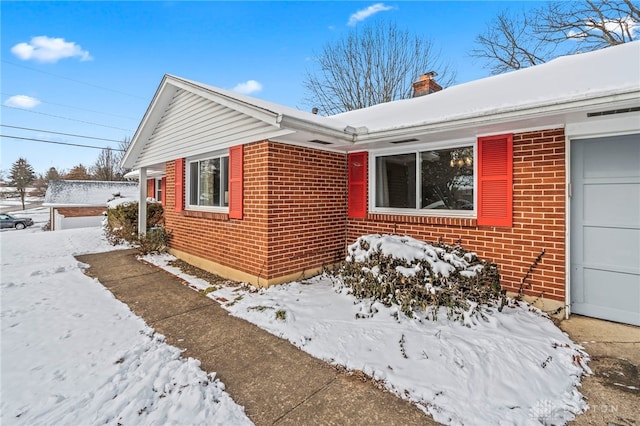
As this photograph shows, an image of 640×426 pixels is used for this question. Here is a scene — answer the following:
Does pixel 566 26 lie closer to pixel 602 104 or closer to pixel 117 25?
pixel 602 104

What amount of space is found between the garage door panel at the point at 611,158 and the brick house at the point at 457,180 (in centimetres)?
1

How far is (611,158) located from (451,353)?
3251 millimetres

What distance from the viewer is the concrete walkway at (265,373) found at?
6.97 feet

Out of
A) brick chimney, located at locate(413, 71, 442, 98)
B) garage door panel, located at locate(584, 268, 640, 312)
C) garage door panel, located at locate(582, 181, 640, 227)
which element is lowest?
garage door panel, located at locate(584, 268, 640, 312)

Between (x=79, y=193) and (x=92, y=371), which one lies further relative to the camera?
(x=79, y=193)

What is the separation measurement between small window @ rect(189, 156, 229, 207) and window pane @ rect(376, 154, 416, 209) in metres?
3.24

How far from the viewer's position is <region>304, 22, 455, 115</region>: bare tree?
44.9 ft

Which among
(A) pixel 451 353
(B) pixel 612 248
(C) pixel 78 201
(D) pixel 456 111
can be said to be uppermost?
(D) pixel 456 111

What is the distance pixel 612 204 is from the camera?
3549 millimetres

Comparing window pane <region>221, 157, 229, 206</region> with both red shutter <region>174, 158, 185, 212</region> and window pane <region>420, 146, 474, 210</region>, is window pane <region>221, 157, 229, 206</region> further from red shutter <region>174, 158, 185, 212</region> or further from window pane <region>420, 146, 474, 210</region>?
window pane <region>420, 146, 474, 210</region>

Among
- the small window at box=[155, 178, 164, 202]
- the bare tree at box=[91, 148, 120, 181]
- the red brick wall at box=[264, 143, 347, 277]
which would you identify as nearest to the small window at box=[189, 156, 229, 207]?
the red brick wall at box=[264, 143, 347, 277]

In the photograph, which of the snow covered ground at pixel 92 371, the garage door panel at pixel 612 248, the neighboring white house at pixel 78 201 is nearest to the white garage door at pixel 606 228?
the garage door panel at pixel 612 248

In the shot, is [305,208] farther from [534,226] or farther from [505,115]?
[534,226]

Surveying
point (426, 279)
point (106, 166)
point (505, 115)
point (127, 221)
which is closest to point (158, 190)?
point (127, 221)
